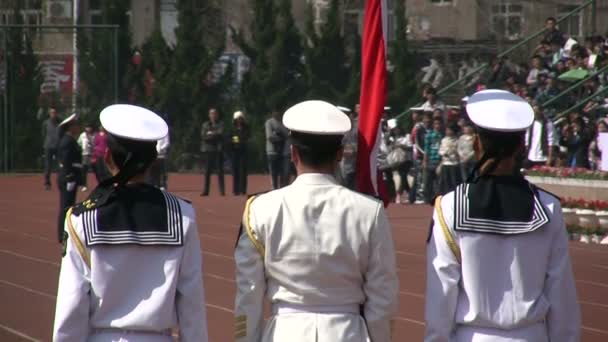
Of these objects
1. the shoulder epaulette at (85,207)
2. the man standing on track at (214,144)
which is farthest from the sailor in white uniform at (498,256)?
the man standing on track at (214,144)

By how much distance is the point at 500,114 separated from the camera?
5.11m

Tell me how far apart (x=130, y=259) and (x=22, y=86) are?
2792cm

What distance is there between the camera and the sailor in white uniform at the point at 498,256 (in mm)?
4984

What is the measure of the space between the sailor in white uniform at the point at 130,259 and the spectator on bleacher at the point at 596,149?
18767 millimetres

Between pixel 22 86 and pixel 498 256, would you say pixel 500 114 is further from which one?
pixel 22 86

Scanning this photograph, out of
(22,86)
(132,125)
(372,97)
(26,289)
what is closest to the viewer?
(132,125)

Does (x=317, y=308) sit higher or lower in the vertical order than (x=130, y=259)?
lower

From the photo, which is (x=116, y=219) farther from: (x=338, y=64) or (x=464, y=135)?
(x=338, y=64)

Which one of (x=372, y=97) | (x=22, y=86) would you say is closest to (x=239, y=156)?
(x=22, y=86)

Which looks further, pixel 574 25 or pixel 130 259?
pixel 574 25

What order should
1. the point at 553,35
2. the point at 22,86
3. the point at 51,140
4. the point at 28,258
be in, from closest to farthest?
the point at 28,258
the point at 51,140
the point at 553,35
the point at 22,86

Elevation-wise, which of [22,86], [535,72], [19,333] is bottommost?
[19,333]

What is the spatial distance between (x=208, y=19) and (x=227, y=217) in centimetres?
1965

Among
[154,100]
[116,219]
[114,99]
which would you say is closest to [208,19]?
[154,100]
